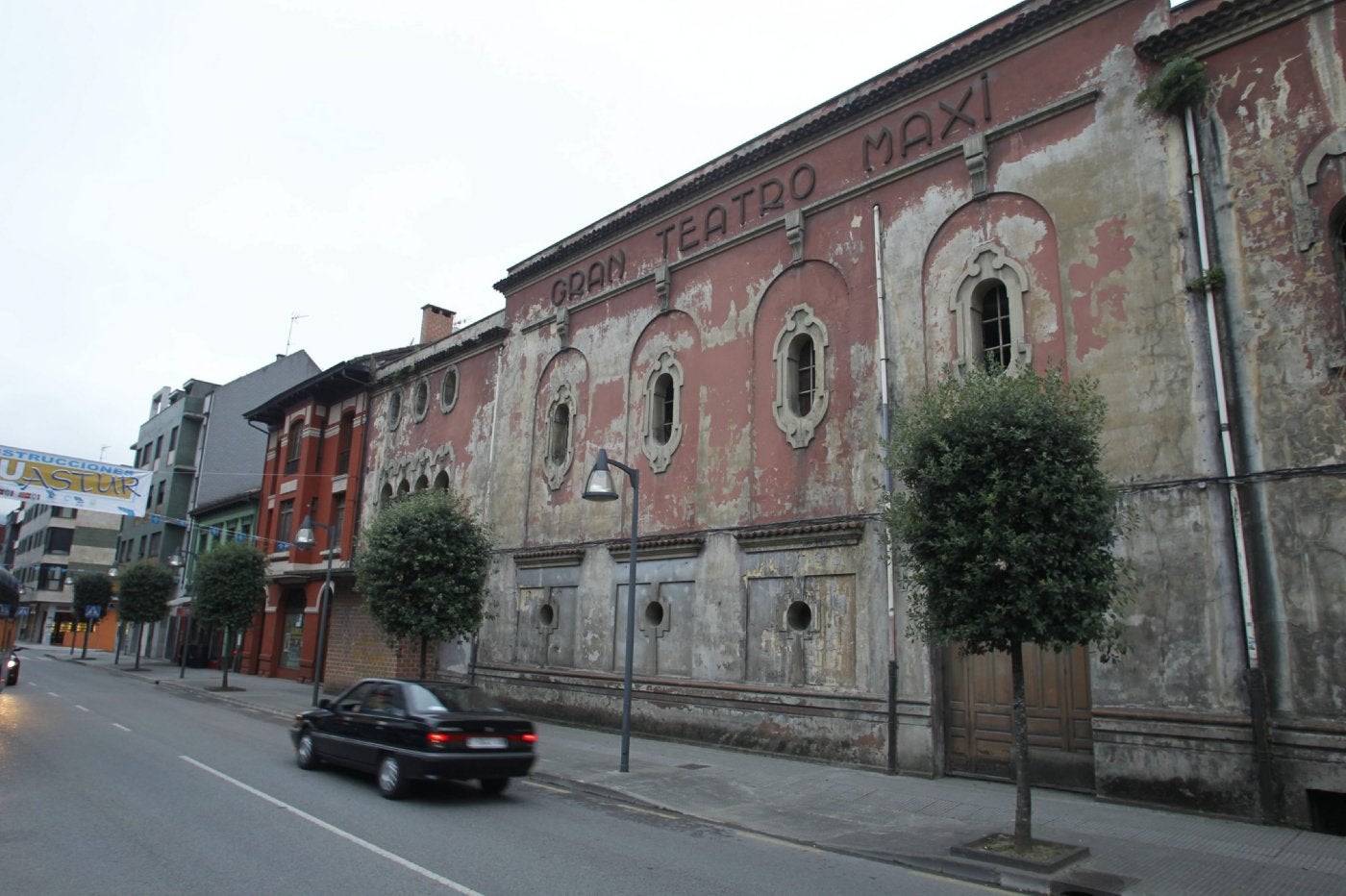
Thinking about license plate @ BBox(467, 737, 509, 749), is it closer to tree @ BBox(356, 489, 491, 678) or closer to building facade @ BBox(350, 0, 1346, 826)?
building facade @ BBox(350, 0, 1346, 826)

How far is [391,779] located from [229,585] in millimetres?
22288

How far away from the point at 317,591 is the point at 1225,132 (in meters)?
29.1

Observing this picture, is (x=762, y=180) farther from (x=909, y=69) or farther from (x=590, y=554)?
(x=590, y=554)

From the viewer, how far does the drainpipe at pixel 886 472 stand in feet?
40.6

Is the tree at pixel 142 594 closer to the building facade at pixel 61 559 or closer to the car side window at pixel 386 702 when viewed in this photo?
the car side window at pixel 386 702

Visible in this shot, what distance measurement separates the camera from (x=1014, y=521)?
8.16 metres

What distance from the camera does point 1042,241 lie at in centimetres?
1230

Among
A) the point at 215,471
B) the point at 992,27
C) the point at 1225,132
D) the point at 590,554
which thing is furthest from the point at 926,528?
the point at 215,471

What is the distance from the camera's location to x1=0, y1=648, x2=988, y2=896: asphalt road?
21.6ft

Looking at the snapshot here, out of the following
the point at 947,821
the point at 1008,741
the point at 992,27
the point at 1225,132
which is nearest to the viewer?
the point at 947,821

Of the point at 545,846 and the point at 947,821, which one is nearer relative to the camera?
the point at 545,846

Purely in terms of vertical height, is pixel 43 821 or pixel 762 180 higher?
pixel 762 180

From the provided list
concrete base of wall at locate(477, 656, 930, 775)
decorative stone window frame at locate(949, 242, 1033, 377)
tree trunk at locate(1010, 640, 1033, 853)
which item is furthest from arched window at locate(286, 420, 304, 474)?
tree trunk at locate(1010, 640, 1033, 853)

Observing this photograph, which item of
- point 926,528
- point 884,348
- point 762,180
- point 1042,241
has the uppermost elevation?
point 762,180
